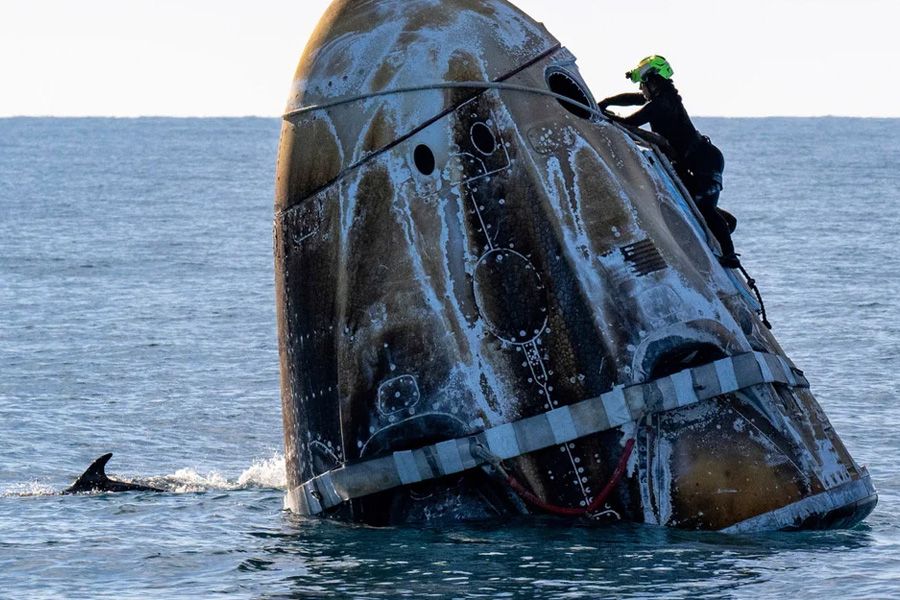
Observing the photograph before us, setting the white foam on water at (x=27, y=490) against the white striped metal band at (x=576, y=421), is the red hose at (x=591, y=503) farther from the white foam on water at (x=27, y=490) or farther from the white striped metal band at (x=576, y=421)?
the white foam on water at (x=27, y=490)

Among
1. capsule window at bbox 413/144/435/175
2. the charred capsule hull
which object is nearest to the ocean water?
the charred capsule hull

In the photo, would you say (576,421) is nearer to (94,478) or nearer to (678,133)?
(678,133)

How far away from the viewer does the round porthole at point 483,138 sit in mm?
12242

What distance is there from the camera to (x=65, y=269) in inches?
1724

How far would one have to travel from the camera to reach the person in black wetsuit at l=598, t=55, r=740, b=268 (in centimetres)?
1370

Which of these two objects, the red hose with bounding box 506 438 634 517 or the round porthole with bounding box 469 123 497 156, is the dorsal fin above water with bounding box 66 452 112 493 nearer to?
the red hose with bounding box 506 438 634 517

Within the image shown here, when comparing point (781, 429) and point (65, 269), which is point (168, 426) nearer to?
point (781, 429)

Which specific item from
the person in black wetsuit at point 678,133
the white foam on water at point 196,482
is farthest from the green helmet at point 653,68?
the white foam on water at point 196,482

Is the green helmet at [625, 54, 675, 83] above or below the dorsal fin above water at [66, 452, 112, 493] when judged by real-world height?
above

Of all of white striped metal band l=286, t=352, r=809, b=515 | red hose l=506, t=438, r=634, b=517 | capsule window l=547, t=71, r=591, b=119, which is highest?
capsule window l=547, t=71, r=591, b=119

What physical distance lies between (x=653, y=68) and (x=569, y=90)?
1.12m

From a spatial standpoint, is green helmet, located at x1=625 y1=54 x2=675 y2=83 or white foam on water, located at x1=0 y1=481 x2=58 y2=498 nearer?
green helmet, located at x1=625 y1=54 x2=675 y2=83

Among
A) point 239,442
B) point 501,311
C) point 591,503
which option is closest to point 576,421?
point 591,503

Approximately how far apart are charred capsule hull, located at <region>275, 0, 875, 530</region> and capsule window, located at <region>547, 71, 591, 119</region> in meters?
0.10
